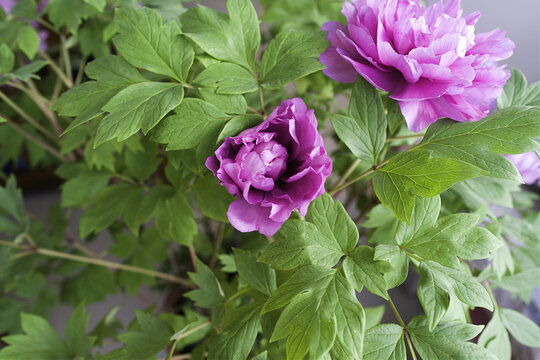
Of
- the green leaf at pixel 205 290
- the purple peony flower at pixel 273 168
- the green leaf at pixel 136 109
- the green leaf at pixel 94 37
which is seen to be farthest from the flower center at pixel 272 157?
the green leaf at pixel 94 37

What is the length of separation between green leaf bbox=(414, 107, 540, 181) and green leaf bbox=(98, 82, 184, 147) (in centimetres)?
27

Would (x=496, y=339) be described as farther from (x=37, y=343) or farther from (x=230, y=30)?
(x=37, y=343)

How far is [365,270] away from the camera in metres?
0.39

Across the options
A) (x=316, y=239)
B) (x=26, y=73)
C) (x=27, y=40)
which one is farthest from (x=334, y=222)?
(x=27, y=40)

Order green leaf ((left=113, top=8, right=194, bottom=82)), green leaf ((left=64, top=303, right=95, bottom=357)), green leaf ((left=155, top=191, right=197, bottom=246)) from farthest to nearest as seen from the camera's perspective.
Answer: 1. green leaf ((left=64, top=303, right=95, bottom=357))
2. green leaf ((left=155, top=191, right=197, bottom=246))
3. green leaf ((left=113, top=8, right=194, bottom=82))

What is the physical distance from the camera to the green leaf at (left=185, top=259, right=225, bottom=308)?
53 centimetres

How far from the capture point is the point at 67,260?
0.95m

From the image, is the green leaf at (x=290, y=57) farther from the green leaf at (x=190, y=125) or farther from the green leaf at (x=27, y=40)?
the green leaf at (x=27, y=40)

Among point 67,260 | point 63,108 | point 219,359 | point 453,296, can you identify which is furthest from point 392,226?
point 67,260

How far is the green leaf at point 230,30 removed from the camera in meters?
0.46

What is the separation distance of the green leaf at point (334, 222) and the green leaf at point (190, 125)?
4.9 inches

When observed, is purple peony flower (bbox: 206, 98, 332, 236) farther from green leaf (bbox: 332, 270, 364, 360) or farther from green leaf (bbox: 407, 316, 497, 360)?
green leaf (bbox: 407, 316, 497, 360)

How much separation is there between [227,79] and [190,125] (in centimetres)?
6

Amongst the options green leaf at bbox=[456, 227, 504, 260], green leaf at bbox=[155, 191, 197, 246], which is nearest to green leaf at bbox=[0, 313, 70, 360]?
green leaf at bbox=[155, 191, 197, 246]
